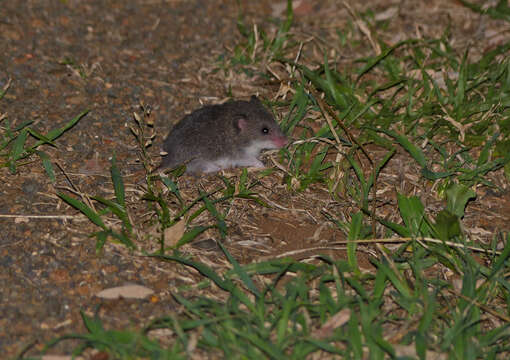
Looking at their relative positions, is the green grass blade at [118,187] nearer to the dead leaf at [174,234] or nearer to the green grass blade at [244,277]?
the dead leaf at [174,234]

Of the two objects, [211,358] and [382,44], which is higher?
[382,44]

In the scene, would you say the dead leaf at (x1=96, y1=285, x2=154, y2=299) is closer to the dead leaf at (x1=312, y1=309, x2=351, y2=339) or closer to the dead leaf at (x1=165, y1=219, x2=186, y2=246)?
the dead leaf at (x1=165, y1=219, x2=186, y2=246)

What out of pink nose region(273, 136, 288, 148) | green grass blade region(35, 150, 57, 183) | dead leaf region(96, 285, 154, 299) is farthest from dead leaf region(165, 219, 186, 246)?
pink nose region(273, 136, 288, 148)

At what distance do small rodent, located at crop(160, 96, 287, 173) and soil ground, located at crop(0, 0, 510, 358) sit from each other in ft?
0.75

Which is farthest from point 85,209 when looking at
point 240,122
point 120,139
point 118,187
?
point 240,122

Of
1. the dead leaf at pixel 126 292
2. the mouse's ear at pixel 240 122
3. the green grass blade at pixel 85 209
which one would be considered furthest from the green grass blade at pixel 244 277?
the mouse's ear at pixel 240 122

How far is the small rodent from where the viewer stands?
529cm

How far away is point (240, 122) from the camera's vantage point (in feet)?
17.9

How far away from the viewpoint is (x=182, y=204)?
468 centimetres

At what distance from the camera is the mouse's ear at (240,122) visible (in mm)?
5465

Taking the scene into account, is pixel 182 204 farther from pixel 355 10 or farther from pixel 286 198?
pixel 355 10

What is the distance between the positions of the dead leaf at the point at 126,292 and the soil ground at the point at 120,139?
47 millimetres

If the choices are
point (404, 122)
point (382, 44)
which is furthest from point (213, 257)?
point (382, 44)

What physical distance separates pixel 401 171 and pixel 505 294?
5.09 feet
